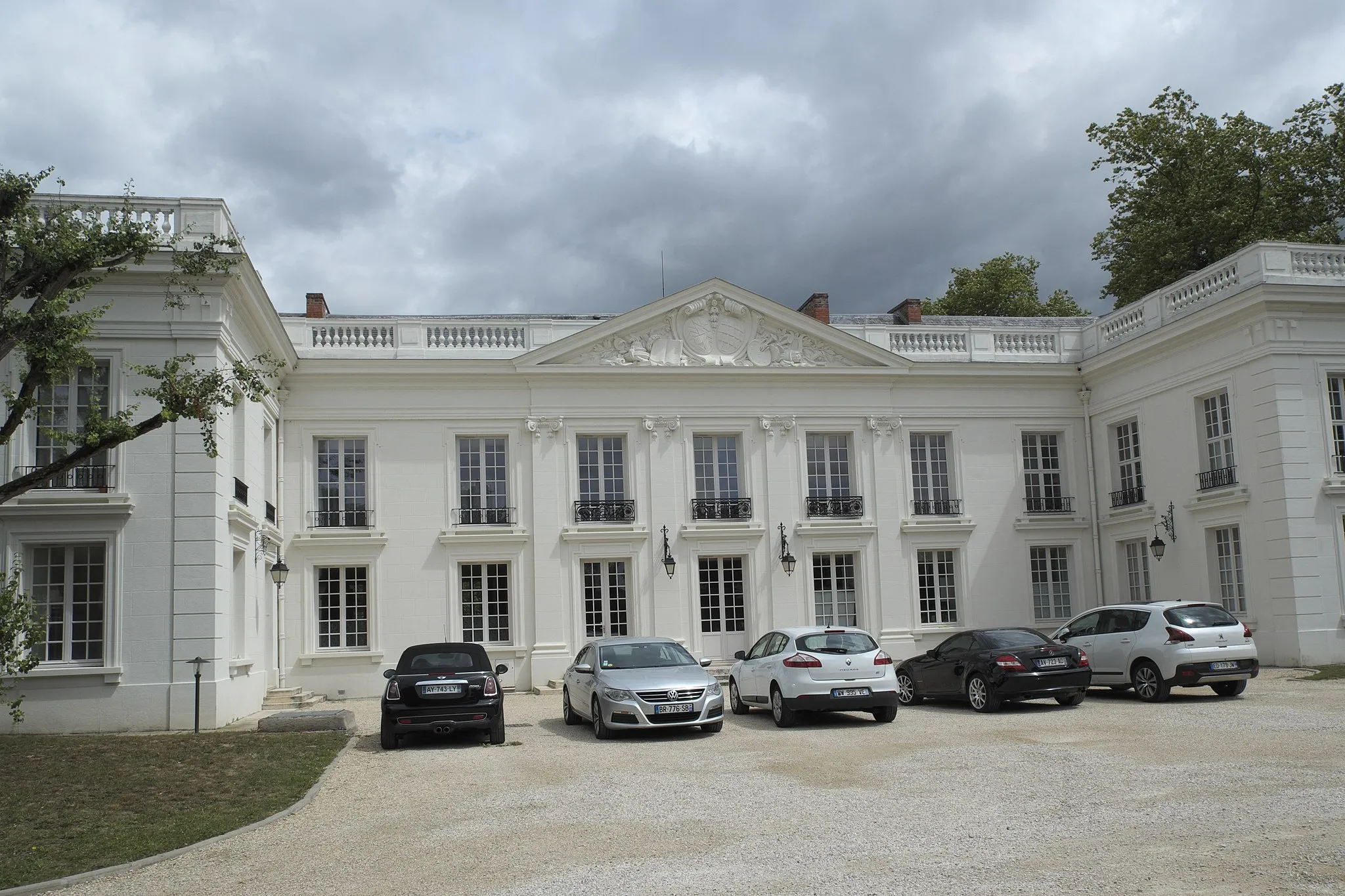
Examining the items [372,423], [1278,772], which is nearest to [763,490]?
[372,423]

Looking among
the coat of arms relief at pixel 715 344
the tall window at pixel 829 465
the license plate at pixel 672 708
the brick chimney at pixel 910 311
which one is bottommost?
the license plate at pixel 672 708

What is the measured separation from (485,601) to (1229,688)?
14935mm

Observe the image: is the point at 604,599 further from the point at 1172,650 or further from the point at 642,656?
the point at 1172,650

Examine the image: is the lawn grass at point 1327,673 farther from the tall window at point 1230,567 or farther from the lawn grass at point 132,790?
the lawn grass at point 132,790

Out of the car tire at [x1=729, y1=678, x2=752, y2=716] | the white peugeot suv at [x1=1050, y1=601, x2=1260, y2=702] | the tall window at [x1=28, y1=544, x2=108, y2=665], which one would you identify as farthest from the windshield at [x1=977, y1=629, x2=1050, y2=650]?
the tall window at [x1=28, y1=544, x2=108, y2=665]

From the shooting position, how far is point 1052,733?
14.1m

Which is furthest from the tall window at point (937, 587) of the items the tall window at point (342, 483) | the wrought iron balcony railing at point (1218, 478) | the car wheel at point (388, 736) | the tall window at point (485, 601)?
the car wheel at point (388, 736)

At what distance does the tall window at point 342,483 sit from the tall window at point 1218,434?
1816 cm

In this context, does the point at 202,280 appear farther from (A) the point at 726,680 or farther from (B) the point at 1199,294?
(B) the point at 1199,294

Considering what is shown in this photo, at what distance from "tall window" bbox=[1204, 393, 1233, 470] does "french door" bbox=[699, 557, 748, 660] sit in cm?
1045

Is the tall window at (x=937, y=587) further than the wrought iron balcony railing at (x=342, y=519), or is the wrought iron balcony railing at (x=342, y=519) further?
the tall window at (x=937, y=587)

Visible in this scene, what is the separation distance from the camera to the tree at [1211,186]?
104 ft

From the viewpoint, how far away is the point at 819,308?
99.1 ft

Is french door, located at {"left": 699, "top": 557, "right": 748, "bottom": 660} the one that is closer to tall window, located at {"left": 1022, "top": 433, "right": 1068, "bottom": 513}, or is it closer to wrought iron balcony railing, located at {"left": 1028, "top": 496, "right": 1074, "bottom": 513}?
wrought iron balcony railing, located at {"left": 1028, "top": 496, "right": 1074, "bottom": 513}
